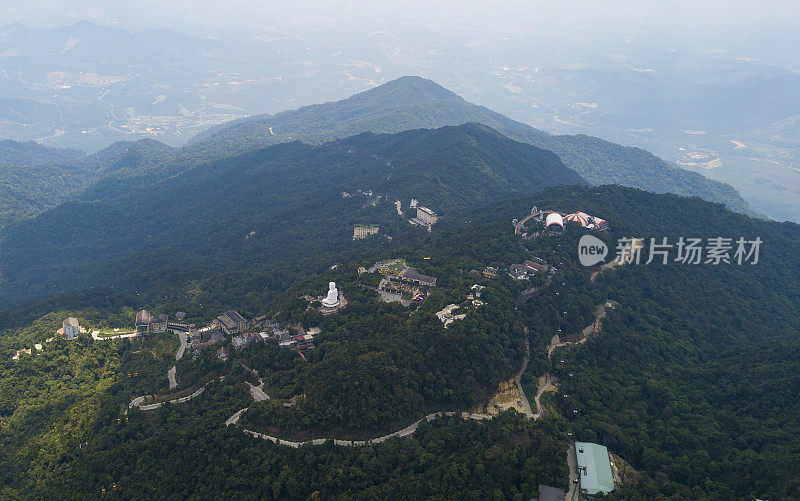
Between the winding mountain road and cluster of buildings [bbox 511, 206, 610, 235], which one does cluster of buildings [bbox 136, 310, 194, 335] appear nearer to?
the winding mountain road

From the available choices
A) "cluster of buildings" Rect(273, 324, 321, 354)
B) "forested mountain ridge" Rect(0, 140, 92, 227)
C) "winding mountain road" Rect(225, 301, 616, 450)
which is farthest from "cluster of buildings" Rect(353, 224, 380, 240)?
"forested mountain ridge" Rect(0, 140, 92, 227)

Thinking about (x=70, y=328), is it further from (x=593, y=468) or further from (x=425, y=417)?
(x=593, y=468)

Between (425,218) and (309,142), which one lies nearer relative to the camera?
(425,218)

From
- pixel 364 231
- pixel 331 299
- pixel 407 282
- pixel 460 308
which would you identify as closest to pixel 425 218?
pixel 364 231

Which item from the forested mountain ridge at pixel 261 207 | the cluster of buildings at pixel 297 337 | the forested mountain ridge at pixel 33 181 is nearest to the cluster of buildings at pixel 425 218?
the forested mountain ridge at pixel 261 207

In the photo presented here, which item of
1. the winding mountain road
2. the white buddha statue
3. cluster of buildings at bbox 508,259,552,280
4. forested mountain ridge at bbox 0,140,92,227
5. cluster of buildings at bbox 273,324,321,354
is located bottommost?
forested mountain ridge at bbox 0,140,92,227

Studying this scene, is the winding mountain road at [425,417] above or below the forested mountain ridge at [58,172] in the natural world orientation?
above

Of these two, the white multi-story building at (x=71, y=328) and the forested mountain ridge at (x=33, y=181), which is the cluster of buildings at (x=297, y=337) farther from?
the forested mountain ridge at (x=33, y=181)
